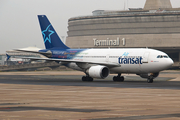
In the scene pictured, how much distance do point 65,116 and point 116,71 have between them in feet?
98.8

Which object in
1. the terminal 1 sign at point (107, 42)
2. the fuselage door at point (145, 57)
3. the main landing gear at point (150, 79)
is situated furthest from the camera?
the terminal 1 sign at point (107, 42)

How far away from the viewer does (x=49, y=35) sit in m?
52.4

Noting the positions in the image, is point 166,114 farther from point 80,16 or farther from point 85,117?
point 80,16

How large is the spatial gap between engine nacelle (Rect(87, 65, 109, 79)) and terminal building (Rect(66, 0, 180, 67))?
91.2 m

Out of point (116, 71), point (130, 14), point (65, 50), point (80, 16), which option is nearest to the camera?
point (116, 71)

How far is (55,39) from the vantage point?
5222cm

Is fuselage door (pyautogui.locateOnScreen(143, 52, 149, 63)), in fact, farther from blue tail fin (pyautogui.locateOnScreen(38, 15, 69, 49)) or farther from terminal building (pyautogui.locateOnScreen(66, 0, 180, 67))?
terminal building (pyautogui.locateOnScreen(66, 0, 180, 67))

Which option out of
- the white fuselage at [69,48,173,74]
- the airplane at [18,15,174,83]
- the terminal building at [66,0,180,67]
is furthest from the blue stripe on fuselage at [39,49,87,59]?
the terminal building at [66,0,180,67]

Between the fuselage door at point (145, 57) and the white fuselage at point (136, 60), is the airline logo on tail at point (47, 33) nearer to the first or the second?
the white fuselage at point (136, 60)

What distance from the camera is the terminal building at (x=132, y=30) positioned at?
13223 centimetres

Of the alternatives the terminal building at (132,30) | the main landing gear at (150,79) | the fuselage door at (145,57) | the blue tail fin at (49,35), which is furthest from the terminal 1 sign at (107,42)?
the main landing gear at (150,79)

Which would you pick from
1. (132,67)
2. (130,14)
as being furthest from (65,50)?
(130,14)

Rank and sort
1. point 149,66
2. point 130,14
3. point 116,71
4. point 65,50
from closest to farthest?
1. point 149,66
2. point 116,71
3. point 65,50
4. point 130,14

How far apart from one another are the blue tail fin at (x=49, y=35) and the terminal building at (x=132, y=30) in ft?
275
